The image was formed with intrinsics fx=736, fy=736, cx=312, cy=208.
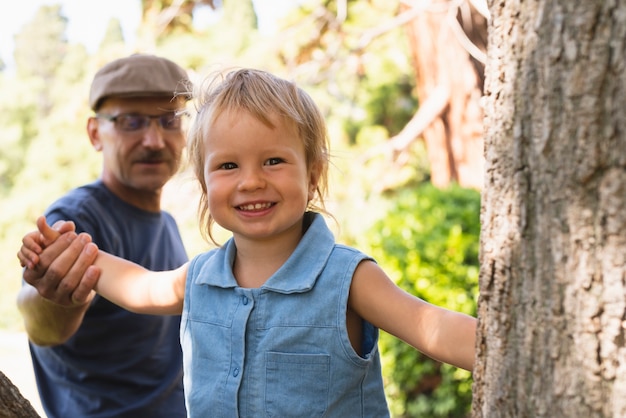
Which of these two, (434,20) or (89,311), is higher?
(434,20)

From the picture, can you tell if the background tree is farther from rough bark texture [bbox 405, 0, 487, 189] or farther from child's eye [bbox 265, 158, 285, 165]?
child's eye [bbox 265, 158, 285, 165]

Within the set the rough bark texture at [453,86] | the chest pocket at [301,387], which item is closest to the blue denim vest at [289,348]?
the chest pocket at [301,387]

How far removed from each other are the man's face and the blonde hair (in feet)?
3.42

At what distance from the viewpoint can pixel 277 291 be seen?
1707 mm

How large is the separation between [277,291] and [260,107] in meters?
0.43

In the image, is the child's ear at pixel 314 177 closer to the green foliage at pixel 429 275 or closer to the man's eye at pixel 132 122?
the man's eye at pixel 132 122

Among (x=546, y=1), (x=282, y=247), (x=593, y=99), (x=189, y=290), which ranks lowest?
(x=189, y=290)

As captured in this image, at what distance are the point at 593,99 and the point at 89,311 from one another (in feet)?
6.93

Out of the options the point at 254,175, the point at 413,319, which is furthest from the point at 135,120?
the point at 413,319

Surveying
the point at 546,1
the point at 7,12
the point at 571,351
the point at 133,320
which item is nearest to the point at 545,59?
the point at 546,1

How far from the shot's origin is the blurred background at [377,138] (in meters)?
5.08

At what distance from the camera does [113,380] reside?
2697 mm

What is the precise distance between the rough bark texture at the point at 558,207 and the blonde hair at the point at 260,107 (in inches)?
26.6

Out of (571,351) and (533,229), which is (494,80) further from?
(571,351)
